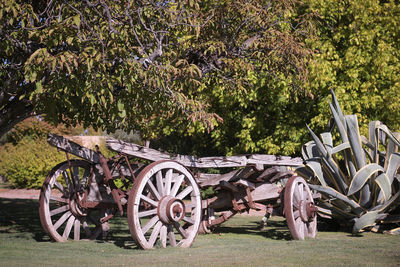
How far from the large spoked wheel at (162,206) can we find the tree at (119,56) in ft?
3.01

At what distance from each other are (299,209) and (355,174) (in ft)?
3.84

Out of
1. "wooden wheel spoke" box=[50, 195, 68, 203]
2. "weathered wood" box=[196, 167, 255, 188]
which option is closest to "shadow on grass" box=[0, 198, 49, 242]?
"wooden wheel spoke" box=[50, 195, 68, 203]

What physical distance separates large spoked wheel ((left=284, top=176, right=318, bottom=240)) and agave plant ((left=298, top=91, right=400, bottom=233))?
9.3 inches

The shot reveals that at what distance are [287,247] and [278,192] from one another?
1.92 meters

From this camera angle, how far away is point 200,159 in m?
8.40

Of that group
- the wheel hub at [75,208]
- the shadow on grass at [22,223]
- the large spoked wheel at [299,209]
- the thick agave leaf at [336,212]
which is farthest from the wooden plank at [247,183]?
the shadow on grass at [22,223]

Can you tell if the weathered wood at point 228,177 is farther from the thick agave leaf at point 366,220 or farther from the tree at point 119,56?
the thick agave leaf at point 366,220

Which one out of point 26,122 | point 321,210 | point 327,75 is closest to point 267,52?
point 321,210

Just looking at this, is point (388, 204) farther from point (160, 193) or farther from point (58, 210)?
point (58, 210)

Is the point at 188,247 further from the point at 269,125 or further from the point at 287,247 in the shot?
the point at 269,125

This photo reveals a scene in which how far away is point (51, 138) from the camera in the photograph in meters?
7.46

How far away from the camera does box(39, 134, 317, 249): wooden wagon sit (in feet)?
23.1

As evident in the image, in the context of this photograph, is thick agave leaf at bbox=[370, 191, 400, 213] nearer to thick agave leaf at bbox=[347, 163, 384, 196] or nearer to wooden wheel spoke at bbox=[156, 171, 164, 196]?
thick agave leaf at bbox=[347, 163, 384, 196]

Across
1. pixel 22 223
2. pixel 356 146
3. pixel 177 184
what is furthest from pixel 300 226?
pixel 22 223
